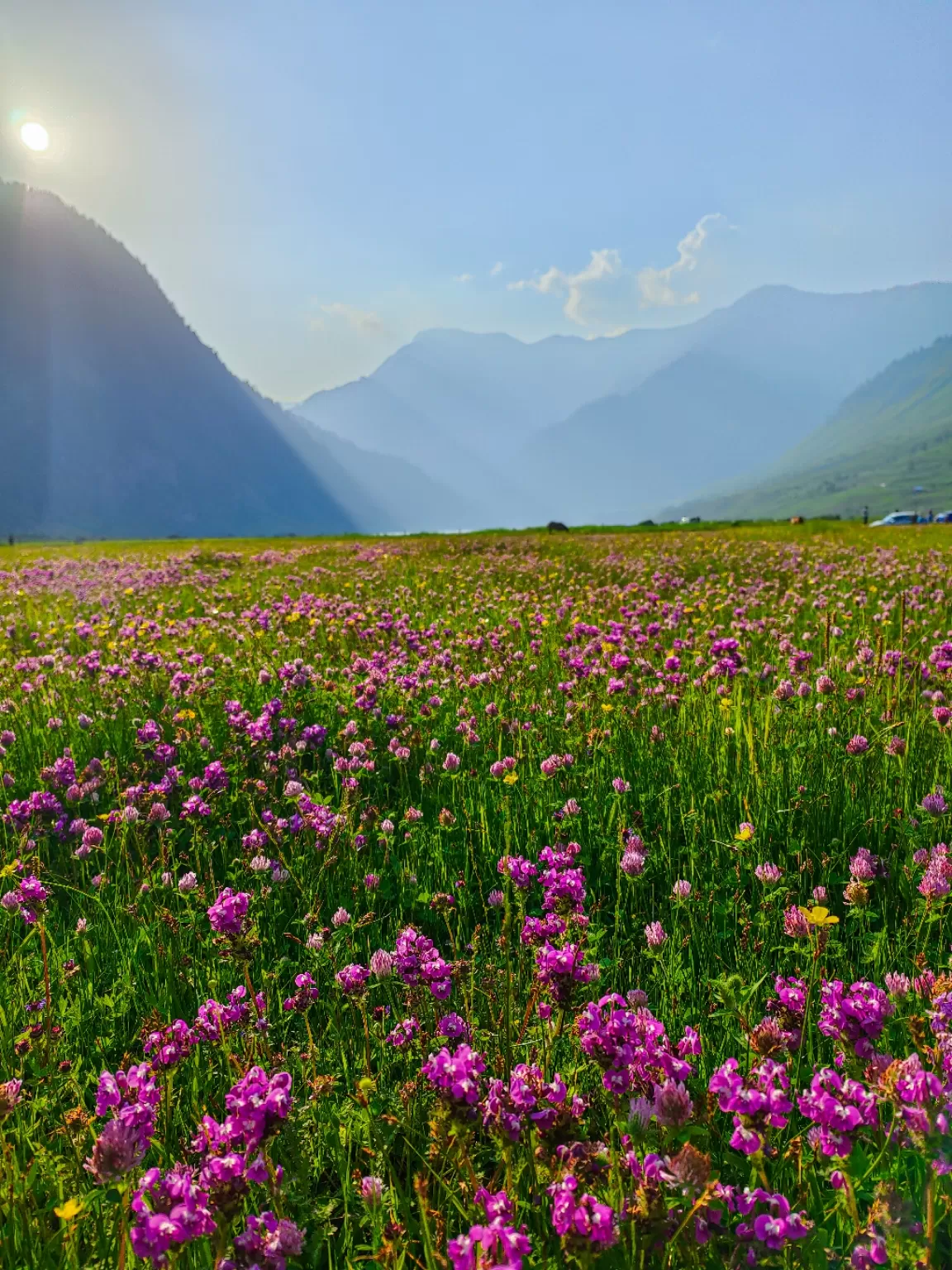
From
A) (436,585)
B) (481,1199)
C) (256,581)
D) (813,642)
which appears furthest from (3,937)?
(256,581)

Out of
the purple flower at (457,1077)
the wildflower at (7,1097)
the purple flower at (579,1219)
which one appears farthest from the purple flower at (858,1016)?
the wildflower at (7,1097)

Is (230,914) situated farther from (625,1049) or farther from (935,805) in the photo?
(935,805)

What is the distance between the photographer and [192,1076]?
9.05ft

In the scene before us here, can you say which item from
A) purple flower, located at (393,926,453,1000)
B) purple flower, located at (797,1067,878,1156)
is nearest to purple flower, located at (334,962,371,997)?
purple flower, located at (393,926,453,1000)

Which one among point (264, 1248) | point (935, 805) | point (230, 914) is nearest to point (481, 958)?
point (230, 914)

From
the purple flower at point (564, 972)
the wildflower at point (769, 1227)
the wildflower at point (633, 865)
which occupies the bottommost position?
the wildflower at point (769, 1227)

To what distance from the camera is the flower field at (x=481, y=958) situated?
1851 millimetres

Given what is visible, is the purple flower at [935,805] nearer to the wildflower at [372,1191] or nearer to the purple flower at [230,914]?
the wildflower at [372,1191]

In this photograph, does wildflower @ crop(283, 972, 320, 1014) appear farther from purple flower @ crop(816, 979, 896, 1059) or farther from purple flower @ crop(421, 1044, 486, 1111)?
purple flower @ crop(816, 979, 896, 1059)

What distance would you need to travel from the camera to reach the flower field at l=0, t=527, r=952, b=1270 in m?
1.85

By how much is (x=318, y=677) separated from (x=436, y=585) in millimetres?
7929

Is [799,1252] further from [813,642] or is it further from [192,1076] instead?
[813,642]

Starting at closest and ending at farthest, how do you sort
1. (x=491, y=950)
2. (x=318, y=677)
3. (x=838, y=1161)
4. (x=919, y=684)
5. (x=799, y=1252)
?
(x=799, y=1252)
(x=838, y=1161)
(x=491, y=950)
(x=919, y=684)
(x=318, y=677)

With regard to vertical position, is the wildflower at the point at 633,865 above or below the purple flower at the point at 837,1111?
above
